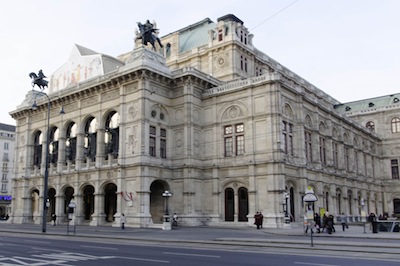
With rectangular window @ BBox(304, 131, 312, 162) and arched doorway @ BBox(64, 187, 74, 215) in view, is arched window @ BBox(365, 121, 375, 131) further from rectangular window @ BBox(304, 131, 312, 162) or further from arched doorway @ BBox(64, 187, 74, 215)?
arched doorway @ BBox(64, 187, 74, 215)

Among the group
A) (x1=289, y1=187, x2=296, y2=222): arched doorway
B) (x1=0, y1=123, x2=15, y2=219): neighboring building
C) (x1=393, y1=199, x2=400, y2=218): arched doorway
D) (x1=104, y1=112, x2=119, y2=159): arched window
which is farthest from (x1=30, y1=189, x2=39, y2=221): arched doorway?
(x1=393, y1=199, x2=400, y2=218): arched doorway

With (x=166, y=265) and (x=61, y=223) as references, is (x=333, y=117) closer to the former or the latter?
(x=61, y=223)

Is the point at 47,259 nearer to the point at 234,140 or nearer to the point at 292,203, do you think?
the point at 234,140

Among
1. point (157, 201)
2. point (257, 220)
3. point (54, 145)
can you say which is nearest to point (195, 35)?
point (54, 145)

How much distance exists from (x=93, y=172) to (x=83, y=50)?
736 inches

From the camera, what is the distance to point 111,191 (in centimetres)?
4903

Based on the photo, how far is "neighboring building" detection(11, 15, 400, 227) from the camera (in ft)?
135

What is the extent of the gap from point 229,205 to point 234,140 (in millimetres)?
6952

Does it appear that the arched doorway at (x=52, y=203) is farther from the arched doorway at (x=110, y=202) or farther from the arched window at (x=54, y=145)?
the arched doorway at (x=110, y=202)

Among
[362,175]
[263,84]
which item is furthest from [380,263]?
[362,175]

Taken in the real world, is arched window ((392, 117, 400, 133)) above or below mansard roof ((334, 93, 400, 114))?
below

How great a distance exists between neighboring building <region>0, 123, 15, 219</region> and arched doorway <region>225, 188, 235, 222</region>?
66385 mm

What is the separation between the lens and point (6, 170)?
94.1m

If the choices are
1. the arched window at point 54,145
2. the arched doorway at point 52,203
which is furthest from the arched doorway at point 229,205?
the arched doorway at point 52,203
